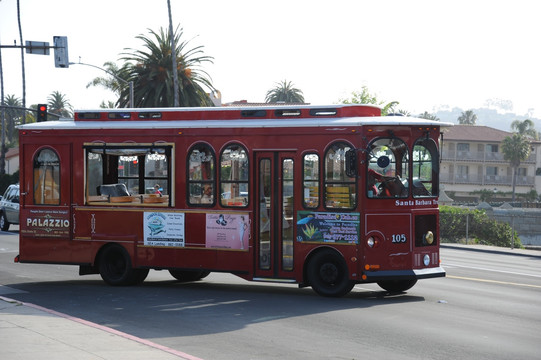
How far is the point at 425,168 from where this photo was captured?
49.1 ft

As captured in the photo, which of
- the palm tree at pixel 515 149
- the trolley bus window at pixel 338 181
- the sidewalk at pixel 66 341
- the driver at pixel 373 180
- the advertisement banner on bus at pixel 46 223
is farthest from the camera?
the palm tree at pixel 515 149

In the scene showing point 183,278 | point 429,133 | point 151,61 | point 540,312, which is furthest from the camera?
point 151,61

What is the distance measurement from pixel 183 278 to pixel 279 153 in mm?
4463

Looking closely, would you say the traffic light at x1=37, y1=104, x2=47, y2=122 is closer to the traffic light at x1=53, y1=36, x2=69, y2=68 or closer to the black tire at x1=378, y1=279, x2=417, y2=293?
the traffic light at x1=53, y1=36, x2=69, y2=68

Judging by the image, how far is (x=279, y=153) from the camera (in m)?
15.3

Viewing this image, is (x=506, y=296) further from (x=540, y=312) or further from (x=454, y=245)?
(x=454, y=245)

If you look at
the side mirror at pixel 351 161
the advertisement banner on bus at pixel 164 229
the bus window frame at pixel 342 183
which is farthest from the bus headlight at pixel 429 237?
the advertisement banner on bus at pixel 164 229

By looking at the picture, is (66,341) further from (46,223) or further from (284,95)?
(284,95)

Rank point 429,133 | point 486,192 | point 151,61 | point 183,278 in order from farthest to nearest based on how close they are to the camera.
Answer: point 486,192 < point 151,61 < point 183,278 < point 429,133

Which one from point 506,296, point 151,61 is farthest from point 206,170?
point 151,61

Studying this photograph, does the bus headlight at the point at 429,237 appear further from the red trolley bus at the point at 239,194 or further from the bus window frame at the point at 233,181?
the bus window frame at the point at 233,181

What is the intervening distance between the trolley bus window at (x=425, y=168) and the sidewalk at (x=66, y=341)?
249 inches

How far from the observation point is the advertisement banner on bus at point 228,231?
609 inches

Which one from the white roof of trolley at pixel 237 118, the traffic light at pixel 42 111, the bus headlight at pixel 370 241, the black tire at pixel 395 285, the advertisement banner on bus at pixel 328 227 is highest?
the traffic light at pixel 42 111
